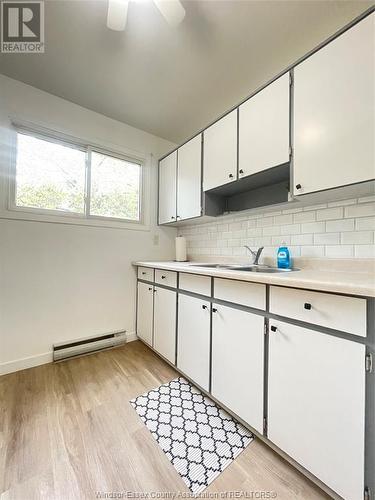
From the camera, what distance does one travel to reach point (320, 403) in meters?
0.85

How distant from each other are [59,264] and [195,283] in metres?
1.38

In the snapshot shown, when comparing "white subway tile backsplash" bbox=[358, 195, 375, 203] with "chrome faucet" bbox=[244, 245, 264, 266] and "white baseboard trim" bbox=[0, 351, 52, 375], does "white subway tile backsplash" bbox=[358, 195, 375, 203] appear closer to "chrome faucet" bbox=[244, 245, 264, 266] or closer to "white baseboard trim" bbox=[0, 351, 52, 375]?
"chrome faucet" bbox=[244, 245, 264, 266]

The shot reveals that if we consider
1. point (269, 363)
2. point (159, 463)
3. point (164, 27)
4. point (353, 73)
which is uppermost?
point (164, 27)

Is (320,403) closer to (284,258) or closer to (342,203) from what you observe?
(284,258)

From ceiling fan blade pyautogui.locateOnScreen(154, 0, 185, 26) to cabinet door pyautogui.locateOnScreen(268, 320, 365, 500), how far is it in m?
1.68

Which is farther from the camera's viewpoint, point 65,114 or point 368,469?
point 65,114

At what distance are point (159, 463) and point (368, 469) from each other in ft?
2.88

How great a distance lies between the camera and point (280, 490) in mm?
898

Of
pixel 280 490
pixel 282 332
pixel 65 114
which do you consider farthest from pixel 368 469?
pixel 65 114

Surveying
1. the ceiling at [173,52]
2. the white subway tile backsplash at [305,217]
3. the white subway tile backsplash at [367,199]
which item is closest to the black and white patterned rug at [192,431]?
the white subway tile backsplash at [305,217]

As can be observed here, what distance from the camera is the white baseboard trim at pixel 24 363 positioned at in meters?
1.72

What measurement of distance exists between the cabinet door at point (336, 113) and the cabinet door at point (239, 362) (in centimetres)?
89

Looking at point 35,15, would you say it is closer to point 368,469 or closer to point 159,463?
point 159,463

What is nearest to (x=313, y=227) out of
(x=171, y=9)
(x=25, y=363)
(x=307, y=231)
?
(x=307, y=231)
